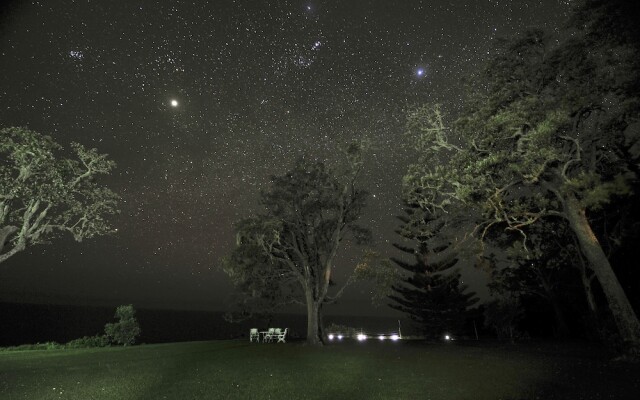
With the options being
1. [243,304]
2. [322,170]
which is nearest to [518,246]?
[322,170]

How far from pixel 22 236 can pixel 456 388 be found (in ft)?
55.8

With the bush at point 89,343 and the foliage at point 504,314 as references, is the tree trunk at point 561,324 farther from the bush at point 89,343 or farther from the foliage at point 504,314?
the bush at point 89,343

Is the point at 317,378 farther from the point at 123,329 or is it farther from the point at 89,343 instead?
the point at 89,343

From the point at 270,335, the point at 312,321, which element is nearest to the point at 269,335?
the point at 270,335

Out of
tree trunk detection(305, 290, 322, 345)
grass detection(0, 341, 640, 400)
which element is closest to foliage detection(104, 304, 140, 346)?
grass detection(0, 341, 640, 400)

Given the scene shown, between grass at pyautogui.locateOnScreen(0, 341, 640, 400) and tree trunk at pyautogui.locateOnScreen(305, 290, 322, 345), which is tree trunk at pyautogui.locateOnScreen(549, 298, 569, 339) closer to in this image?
grass at pyautogui.locateOnScreen(0, 341, 640, 400)

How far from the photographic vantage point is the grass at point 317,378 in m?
7.44

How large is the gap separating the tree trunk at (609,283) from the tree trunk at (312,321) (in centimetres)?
1336

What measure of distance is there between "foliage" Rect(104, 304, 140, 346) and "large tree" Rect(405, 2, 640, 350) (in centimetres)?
1582

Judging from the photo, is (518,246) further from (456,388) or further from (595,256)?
(456,388)

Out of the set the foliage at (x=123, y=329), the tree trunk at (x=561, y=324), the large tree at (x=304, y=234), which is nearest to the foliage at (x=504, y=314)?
the tree trunk at (x=561, y=324)

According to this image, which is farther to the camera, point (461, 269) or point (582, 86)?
point (461, 269)

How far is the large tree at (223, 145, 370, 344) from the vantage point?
72.4ft

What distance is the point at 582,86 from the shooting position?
42.4 feet
